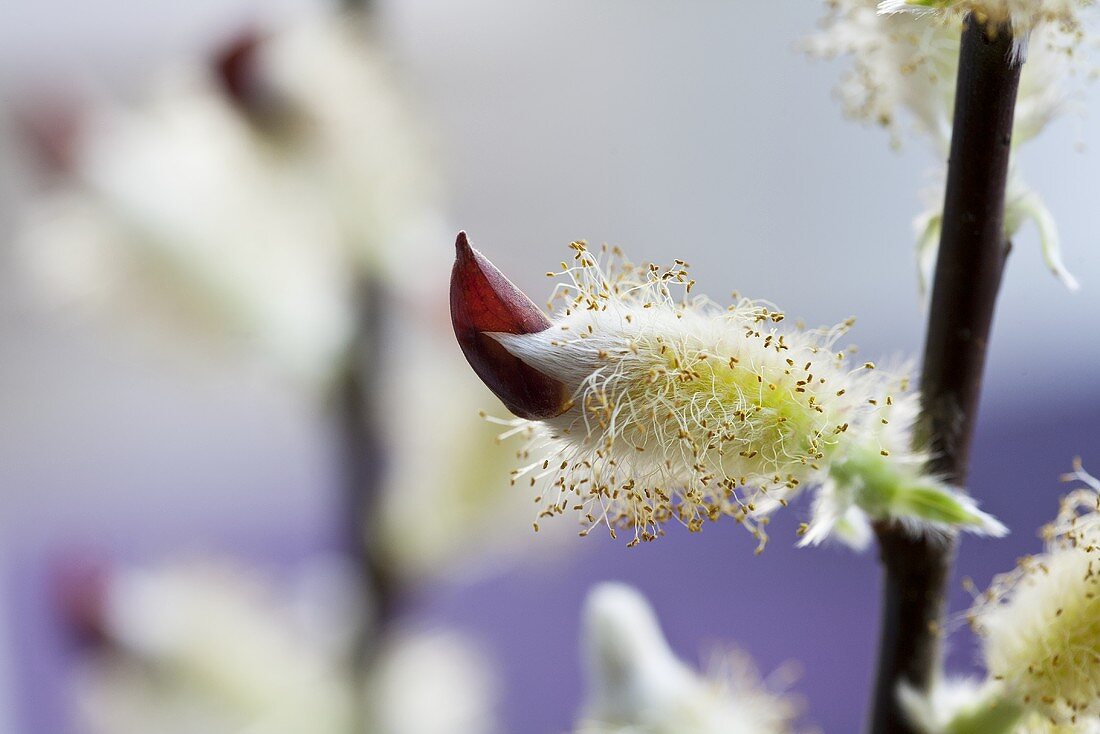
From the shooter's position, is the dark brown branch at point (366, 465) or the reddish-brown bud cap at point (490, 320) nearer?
the reddish-brown bud cap at point (490, 320)

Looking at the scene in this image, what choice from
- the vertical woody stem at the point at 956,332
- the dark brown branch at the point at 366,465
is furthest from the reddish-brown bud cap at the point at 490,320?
the dark brown branch at the point at 366,465

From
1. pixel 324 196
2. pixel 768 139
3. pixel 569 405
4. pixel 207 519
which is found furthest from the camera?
pixel 207 519

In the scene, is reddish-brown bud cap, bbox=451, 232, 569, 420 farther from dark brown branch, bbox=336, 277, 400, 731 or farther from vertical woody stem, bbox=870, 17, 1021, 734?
dark brown branch, bbox=336, 277, 400, 731

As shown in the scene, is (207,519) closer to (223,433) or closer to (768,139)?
(223,433)

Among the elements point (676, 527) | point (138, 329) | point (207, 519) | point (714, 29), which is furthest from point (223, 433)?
point (138, 329)

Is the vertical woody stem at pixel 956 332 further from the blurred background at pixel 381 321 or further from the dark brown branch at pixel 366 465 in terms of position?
the dark brown branch at pixel 366 465

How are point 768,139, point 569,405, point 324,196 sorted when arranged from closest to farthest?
1. point 569,405
2. point 324,196
3. point 768,139

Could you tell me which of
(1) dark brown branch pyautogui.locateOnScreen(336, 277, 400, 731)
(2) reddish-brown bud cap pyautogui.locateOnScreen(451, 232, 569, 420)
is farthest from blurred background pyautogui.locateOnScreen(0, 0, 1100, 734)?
(2) reddish-brown bud cap pyautogui.locateOnScreen(451, 232, 569, 420)
